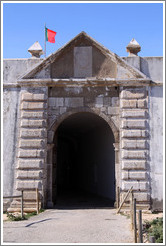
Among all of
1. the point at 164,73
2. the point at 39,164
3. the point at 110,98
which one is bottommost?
the point at 39,164

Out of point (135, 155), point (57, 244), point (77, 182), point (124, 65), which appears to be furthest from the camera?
point (77, 182)

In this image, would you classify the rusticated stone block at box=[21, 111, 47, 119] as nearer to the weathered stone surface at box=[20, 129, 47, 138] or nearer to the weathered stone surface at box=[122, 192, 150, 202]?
the weathered stone surface at box=[20, 129, 47, 138]

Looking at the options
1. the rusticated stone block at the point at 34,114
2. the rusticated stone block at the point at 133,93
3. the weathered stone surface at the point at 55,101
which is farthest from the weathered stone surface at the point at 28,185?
the rusticated stone block at the point at 133,93

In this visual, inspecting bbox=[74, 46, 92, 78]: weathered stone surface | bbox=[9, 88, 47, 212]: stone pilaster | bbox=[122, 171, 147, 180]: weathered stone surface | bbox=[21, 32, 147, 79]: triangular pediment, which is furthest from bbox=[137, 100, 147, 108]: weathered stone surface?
bbox=[9, 88, 47, 212]: stone pilaster

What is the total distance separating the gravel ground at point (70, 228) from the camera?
604cm

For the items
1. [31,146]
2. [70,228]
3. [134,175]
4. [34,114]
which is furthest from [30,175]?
[134,175]

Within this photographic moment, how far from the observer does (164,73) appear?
9.88 meters

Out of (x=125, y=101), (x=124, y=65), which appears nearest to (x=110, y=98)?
(x=125, y=101)

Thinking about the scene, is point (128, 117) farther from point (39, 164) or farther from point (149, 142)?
point (39, 164)

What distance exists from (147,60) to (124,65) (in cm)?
89

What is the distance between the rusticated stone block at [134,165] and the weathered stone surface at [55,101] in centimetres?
301

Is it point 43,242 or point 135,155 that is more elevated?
point 135,155

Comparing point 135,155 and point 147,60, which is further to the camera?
point 147,60

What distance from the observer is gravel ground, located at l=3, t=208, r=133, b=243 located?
6.04 metres
